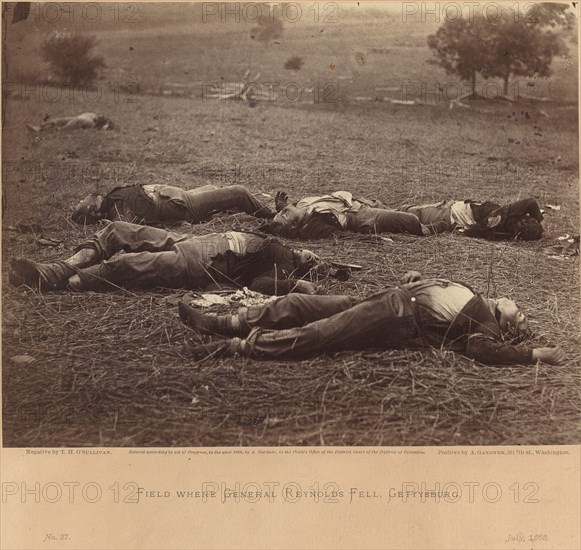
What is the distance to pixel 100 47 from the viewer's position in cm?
507

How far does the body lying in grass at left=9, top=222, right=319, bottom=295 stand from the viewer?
14.9 ft

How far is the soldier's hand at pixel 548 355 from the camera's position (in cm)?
437

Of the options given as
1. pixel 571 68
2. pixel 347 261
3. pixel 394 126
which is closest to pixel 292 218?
pixel 347 261

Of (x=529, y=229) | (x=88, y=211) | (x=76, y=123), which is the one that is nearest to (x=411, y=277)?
(x=529, y=229)

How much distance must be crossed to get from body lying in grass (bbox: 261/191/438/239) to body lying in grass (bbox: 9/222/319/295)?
367 mm

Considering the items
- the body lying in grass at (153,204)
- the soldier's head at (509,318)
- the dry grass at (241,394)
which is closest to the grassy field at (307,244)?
the dry grass at (241,394)

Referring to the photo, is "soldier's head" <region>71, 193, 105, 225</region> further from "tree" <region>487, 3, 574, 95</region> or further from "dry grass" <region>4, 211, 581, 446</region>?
"tree" <region>487, 3, 574, 95</region>

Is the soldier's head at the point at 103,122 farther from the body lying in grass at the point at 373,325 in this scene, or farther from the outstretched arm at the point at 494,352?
the outstretched arm at the point at 494,352

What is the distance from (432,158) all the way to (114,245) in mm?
2437

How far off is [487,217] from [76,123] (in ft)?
9.90

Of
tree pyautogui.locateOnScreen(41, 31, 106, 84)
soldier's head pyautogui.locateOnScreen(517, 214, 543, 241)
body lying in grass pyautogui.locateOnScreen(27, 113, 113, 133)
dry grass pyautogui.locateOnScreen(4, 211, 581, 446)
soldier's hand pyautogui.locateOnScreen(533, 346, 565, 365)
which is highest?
tree pyautogui.locateOnScreen(41, 31, 106, 84)

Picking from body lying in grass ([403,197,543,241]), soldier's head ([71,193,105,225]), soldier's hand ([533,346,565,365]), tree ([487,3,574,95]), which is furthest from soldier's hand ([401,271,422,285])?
soldier's head ([71,193,105,225])

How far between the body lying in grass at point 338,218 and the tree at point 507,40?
1.16 metres

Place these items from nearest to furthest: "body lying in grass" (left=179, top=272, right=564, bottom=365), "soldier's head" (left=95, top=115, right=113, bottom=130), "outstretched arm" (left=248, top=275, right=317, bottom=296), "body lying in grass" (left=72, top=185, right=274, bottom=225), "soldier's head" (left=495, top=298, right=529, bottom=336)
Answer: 1. "body lying in grass" (left=179, top=272, right=564, bottom=365)
2. "soldier's head" (left=495, top=298, right=529, bottom=336)
3. "outstretched arm" (left=248, top=275, right=317, bottom=296)
4. "body lying in grass" (left=72, top=185, right=274, bottom=225)
5. "soldier's head" (left=95, top=115, right=113, bottom=130)
